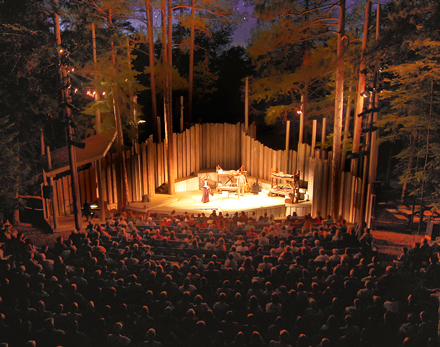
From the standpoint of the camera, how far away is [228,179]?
56.9 ft

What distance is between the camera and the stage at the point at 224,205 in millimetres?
13938

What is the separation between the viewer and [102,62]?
13852 millimetres

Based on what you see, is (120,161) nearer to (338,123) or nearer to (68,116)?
(68,116)

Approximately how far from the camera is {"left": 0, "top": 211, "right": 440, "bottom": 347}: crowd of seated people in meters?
6.12

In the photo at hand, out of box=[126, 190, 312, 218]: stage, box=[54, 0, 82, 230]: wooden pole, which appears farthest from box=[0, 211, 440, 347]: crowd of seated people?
box=[126, 190, 312, 218]: stage

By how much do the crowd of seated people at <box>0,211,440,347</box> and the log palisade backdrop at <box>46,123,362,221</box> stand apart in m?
3.81

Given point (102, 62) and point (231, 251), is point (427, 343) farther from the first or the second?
point (102, 62)

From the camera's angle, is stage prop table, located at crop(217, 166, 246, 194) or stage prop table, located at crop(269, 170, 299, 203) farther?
stage prop table, located at crop(217, 166, 246, 194)

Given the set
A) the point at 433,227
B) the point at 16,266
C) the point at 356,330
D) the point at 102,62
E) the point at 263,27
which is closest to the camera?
the point at 356,330

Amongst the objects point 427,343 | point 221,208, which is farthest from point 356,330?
point 221,208

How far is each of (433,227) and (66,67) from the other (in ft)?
38.5

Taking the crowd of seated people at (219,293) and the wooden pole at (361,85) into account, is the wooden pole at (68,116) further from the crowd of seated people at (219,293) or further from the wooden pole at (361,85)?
the wooden pole at (361,85)

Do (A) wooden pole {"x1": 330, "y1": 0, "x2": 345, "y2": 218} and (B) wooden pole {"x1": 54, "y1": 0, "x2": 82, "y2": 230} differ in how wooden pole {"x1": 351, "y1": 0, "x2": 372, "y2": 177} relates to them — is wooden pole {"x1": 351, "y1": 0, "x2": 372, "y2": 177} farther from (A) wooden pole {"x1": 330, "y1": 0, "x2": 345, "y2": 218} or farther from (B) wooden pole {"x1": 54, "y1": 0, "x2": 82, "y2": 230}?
(B) wooden pole {"x1": 54, "y1": 0, "x2": 82, "y2": 230}

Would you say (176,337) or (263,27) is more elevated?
(263,27)
